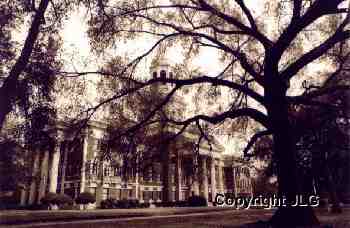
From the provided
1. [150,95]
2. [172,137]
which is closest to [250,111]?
[172,137]

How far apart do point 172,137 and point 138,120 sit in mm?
1951

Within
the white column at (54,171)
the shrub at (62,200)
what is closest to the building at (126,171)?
the white column at (54,171)

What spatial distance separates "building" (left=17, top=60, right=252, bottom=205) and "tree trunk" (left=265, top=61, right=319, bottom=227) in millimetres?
4538

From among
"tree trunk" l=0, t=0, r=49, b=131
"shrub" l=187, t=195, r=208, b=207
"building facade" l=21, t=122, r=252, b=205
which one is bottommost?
"shrub" l=187, t=195, r=208, b=207

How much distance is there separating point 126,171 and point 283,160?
7.25 meters

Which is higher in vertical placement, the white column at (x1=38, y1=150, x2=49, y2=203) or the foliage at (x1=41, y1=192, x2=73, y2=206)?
the white column at (x1=38, y1=150, x2=49, y2=203)

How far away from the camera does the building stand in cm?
1421

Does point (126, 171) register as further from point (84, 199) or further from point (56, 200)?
point (84, 199)

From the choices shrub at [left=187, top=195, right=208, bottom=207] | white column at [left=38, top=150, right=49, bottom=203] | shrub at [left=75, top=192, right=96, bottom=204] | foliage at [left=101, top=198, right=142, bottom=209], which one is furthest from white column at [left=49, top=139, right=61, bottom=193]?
shrub at [left=187, top=195, right=208, bottom=207]

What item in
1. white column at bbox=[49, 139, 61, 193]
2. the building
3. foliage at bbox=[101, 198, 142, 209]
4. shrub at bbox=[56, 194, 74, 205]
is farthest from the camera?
white column at bbox=[49, 139, 61, 193]

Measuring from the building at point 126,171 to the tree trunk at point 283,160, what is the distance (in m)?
4.54

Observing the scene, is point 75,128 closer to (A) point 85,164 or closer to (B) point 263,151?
(A) point 85,164

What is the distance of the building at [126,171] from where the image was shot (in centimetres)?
1421

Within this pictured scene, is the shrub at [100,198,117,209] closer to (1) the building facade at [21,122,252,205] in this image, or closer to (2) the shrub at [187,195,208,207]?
(1) the building facade at [21,122,252,205]
